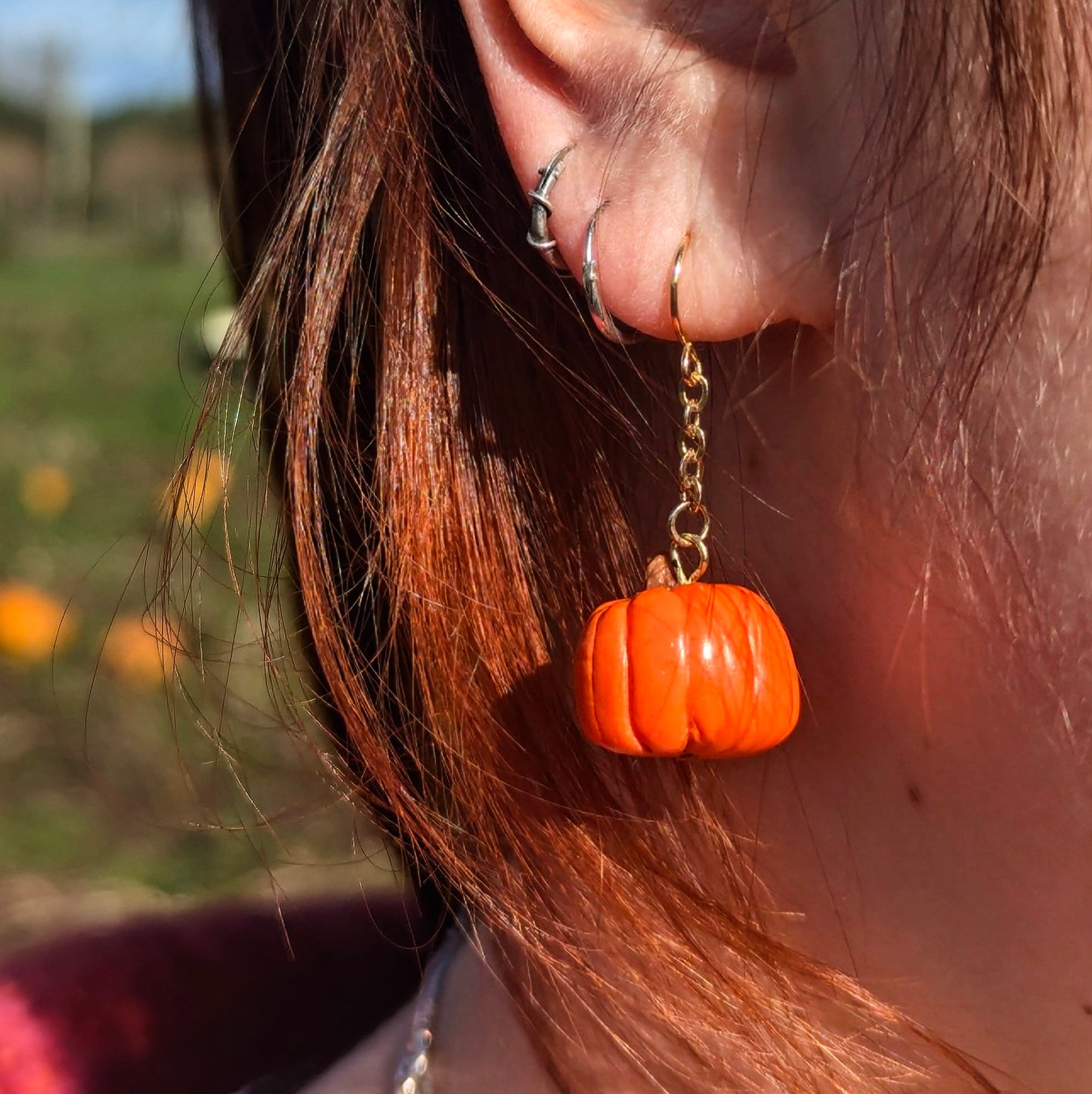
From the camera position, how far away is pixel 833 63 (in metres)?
0.63

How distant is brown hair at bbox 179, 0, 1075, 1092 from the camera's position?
820mm

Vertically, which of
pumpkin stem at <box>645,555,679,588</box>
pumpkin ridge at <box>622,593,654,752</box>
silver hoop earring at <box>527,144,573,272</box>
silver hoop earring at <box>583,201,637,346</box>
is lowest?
pumpkin ridge at <box>622,593,654,752</box>

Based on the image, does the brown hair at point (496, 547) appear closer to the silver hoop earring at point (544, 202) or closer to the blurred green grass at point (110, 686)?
the silver hoop earring at point (544, 202)

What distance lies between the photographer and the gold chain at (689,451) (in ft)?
2.27

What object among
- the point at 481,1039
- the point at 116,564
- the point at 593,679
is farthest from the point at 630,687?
the point at 116,564

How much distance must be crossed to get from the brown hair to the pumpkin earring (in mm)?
127

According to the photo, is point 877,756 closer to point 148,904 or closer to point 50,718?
point 148,904

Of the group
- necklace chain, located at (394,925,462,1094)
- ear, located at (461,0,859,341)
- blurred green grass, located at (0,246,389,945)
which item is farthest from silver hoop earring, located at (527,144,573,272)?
necklace chain, located at (394,925,462,1094)

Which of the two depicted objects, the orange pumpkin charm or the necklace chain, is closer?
the orange pumpkin charm

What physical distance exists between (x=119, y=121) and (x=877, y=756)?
5.21 m

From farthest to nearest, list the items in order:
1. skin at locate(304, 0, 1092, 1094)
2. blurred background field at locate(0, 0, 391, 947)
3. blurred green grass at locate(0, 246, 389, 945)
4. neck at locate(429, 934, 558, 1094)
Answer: blurred green grass at locate(0, 246, 389, 945), blurred background field at locate(0, 0, 391, 947), neck at locate(429, 934, 558, 1094), skin at locate(304, 0, 1092, 1094)

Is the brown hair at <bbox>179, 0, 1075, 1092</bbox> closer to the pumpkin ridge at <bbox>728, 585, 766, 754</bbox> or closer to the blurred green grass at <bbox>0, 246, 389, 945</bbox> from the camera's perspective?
the pumpkin ridge at <bbox>728, 585, 766, 754</bbox>

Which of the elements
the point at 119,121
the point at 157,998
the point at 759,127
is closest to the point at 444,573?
the point at 759,127

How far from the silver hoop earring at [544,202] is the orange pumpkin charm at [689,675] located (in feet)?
0.72
